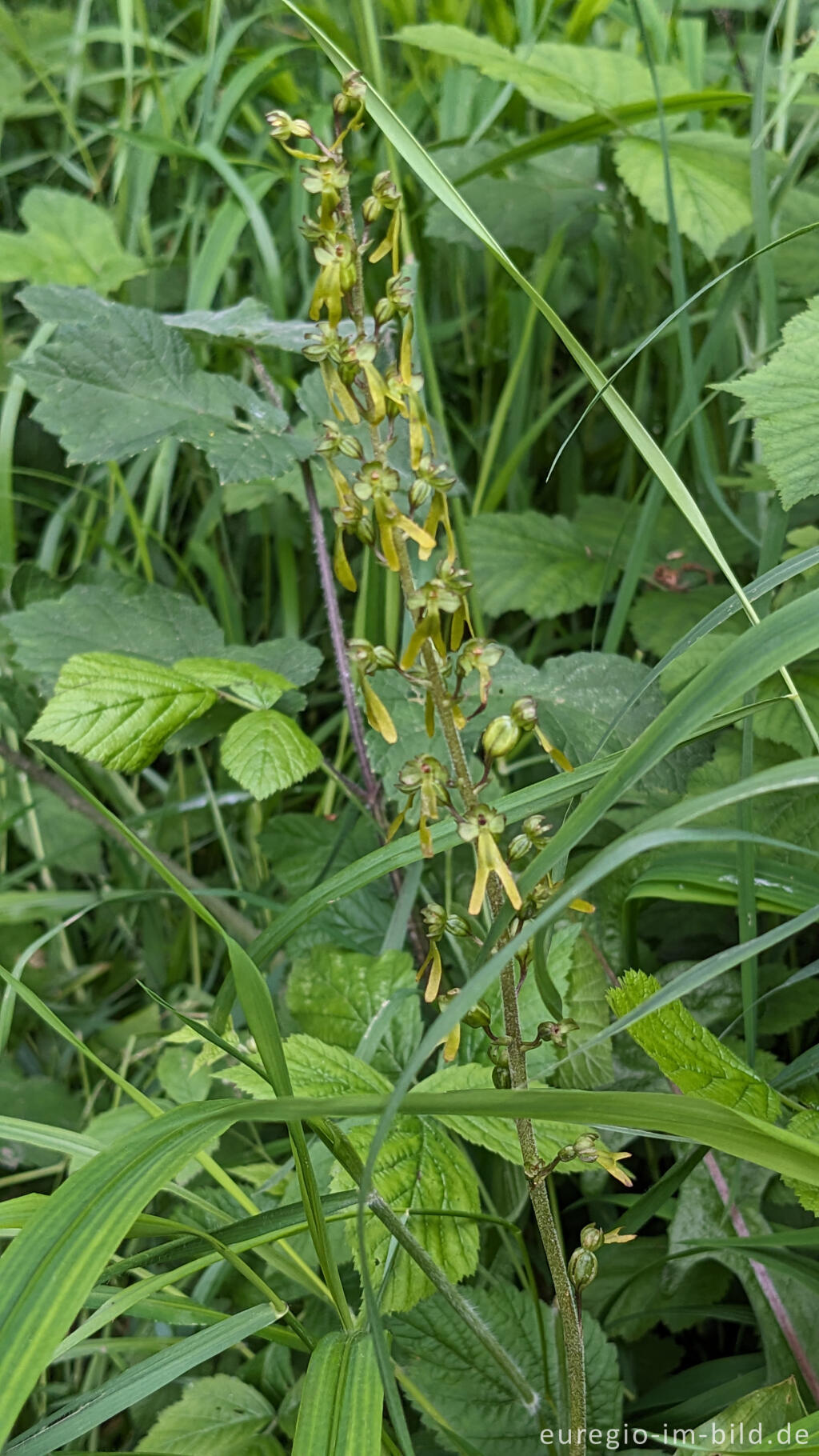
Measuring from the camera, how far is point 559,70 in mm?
1582

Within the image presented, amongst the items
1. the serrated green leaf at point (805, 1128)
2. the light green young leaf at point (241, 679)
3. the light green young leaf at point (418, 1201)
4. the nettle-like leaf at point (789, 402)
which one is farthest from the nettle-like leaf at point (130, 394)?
the serrated green leaf at point (805, 1128)

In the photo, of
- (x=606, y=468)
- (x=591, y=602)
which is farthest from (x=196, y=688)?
(x=606, y=468)

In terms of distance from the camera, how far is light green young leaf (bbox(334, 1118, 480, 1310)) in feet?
2.71

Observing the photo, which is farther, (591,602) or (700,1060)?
(591,602)

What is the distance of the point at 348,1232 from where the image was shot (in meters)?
0.92

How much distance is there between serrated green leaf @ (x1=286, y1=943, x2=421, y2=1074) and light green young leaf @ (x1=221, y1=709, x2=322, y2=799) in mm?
202

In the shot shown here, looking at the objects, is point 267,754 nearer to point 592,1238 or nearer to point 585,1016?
point 585,1016

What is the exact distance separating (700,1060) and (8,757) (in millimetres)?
1101

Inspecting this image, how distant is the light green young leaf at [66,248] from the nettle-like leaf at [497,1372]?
158cm

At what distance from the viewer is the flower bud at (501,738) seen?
66cm

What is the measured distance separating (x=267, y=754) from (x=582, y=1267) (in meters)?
0.62

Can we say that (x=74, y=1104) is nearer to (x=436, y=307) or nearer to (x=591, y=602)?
(x=591, y=602)

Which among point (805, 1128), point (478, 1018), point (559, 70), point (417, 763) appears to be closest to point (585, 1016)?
point (805, 1128)

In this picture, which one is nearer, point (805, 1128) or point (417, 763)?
point (417, 763)
